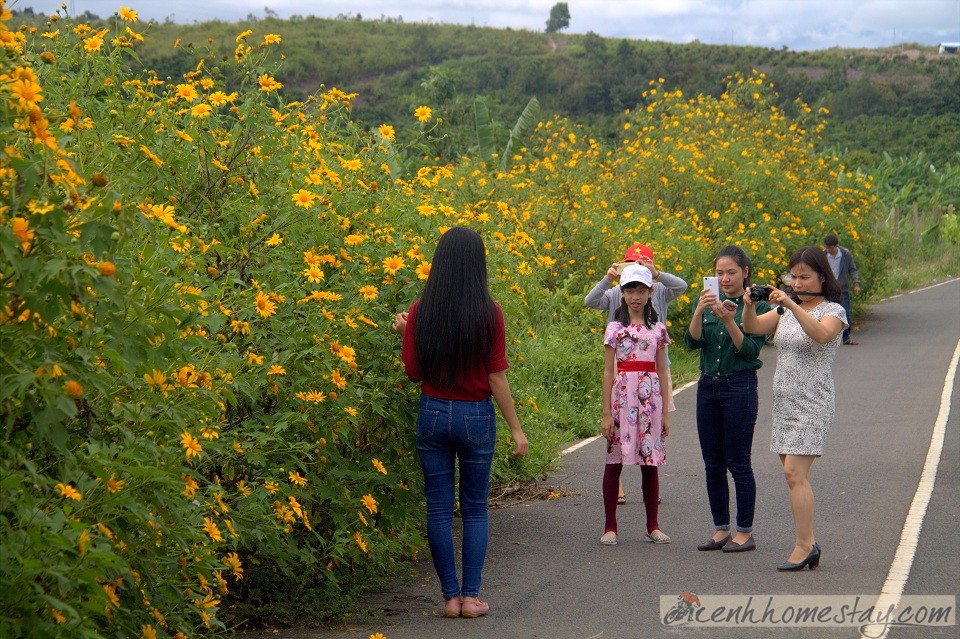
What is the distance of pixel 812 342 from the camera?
23.5 feet

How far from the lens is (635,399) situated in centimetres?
791

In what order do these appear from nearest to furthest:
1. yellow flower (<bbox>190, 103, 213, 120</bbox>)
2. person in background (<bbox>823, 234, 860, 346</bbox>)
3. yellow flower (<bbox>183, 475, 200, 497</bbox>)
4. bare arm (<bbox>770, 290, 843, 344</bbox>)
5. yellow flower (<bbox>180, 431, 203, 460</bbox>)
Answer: yellow flower (<bbox>180, 431, 203, 460</bbox>), yellow flower (<bbox>183, 475, 200, 497</bbox>), yellow flower (<bbox>190, 103, 213, 120</bbox>), bare arm (<bbox>770, 290, 843, 344</bbox>), person in background (<bbox>823, 234, 860, 346</bbox>)

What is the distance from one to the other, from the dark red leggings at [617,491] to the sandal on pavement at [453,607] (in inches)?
72.7

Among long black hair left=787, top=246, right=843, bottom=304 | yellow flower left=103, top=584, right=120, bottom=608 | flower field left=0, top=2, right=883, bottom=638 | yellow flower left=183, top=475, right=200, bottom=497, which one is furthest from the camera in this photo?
long black hair left=787, top=246, right=843, bottom=304

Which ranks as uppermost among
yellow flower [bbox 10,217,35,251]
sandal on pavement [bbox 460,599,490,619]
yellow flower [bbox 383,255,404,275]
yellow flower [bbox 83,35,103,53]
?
yellow flower [bbox 83,35,103,53]

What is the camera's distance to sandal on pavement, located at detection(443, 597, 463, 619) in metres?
6.33

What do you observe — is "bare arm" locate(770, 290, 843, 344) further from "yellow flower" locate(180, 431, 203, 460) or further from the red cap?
"yellow flower" locate(180, 431, 203, 460)

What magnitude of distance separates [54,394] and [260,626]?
2.99 m

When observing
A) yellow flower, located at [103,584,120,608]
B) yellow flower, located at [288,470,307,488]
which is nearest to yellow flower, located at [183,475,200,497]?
yellow flower, located at [103,584,120,608]

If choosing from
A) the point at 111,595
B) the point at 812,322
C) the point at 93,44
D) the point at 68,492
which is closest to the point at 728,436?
the point at 812,322

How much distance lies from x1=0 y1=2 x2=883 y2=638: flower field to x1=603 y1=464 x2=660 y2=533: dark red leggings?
983 millimetres

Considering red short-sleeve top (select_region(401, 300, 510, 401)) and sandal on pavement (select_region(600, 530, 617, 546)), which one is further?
sandal on pavement (select_region(600, 530, 617, 546))

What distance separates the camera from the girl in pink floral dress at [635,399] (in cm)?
788

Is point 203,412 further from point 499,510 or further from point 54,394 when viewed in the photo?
point 499,510
